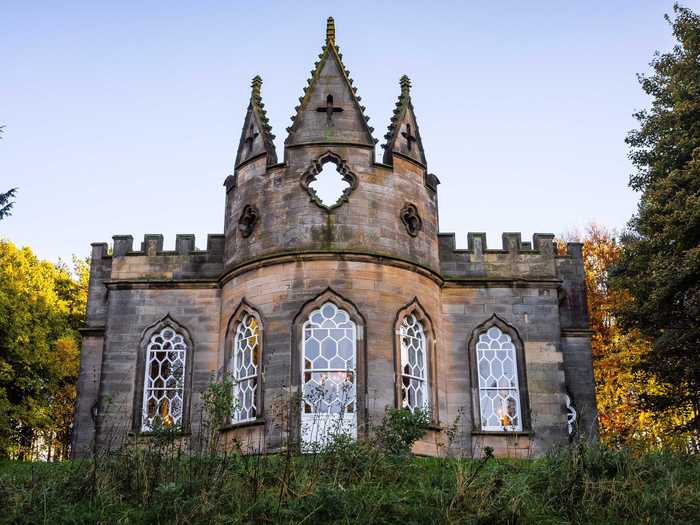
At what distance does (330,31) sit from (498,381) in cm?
989

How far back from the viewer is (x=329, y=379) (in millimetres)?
18750

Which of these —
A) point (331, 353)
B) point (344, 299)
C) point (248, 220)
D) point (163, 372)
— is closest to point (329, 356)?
point (331, 353)

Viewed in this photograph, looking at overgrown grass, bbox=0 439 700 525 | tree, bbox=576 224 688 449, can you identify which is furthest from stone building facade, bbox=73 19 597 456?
→ tree, bbox=576 224 688 449

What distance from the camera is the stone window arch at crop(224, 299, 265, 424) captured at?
19.2m

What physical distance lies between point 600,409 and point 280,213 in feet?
55.1

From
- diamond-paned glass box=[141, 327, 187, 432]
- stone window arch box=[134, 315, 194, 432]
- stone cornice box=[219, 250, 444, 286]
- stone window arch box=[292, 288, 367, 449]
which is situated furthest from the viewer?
diamond-paned glass box=[141, 327, 187, 432]

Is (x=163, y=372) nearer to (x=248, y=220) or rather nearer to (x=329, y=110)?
(x=248, y=220)

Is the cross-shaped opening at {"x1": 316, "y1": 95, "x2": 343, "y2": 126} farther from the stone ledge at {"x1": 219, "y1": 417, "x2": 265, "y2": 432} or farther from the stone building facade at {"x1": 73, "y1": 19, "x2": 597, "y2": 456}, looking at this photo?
the stone ledge at {"x1": 219, "y1": 417, "x2": 265, "y2": 432}

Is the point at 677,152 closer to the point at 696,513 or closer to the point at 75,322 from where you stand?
the point at 696,513

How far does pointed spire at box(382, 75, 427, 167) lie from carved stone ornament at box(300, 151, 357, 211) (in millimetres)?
1209

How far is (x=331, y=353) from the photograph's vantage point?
62.2ft

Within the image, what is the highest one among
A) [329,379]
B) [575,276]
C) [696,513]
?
[575,276]

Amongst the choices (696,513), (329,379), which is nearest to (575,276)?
(329,379)

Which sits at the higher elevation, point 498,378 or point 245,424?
point 498,378
